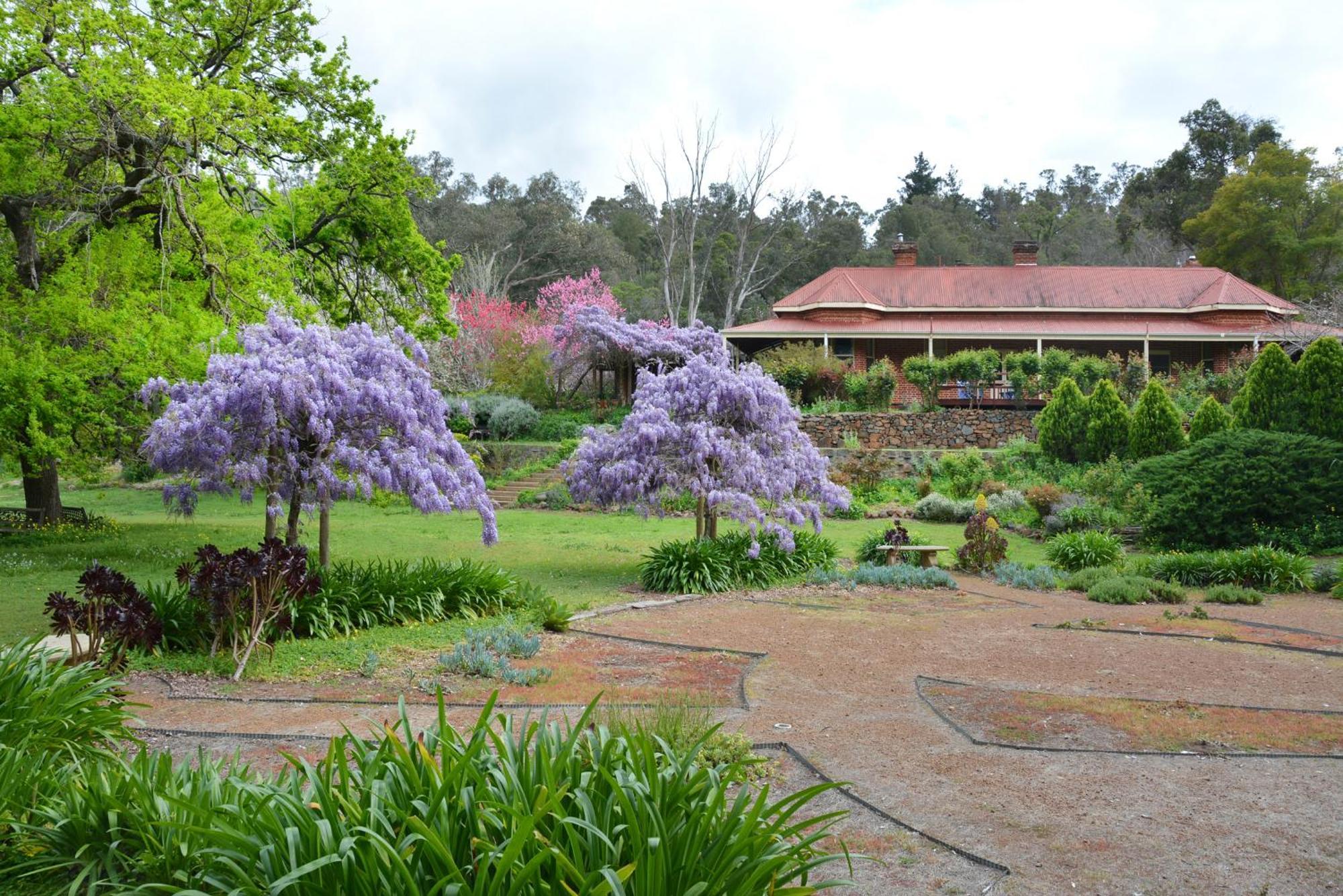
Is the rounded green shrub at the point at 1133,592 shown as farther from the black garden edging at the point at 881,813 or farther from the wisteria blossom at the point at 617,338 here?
the wisteria blossom at the point at 617,338

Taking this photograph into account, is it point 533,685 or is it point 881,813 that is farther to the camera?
point 533,685

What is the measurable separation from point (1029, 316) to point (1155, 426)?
50.5 ft

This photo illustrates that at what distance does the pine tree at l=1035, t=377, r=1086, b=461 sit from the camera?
2367 centimetres

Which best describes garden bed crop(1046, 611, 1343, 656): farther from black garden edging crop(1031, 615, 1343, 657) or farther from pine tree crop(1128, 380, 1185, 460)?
pine tree crop(1128, 380, 1185, 460)

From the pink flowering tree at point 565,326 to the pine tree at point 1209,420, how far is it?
56.4 ft

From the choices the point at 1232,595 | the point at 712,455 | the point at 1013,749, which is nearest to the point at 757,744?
the point at 1013,749

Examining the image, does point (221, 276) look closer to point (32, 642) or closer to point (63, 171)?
point (63, 171)

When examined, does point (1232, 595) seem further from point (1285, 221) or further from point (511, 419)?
point (1285, 221)

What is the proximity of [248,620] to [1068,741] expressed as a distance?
6299 mm

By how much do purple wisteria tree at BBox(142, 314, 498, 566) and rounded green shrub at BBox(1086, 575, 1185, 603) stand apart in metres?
7.59

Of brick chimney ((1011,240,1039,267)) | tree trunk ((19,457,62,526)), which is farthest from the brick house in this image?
tree trunk ((19,457,62,526))

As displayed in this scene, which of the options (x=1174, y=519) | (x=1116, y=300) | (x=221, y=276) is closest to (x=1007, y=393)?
(x=1116, y=300)

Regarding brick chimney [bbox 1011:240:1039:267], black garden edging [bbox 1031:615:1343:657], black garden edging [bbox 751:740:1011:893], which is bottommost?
black garden edging [bbox 1031:615:1343:657]

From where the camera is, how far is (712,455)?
45.7 ft
